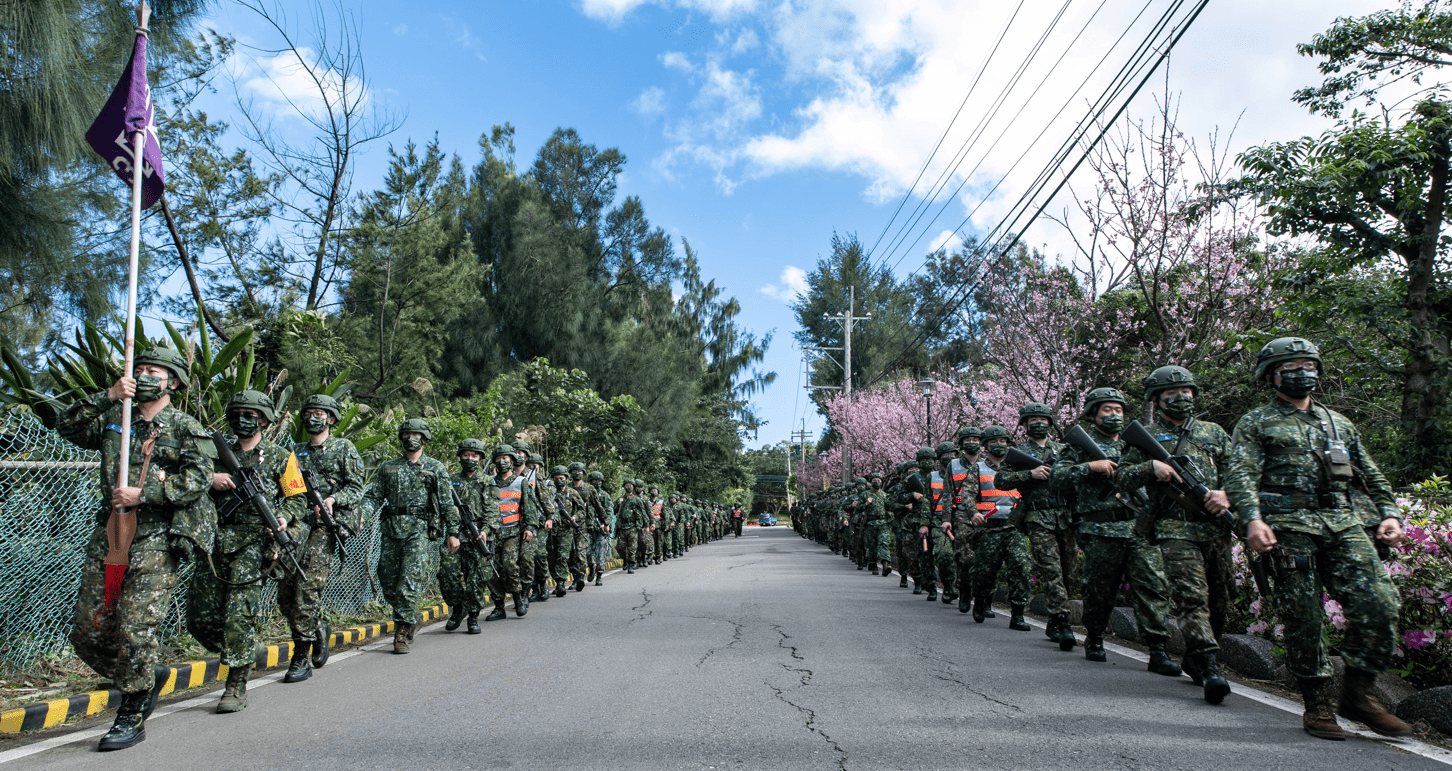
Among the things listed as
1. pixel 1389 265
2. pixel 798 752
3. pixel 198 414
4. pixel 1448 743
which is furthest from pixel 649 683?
pixel 1389 265

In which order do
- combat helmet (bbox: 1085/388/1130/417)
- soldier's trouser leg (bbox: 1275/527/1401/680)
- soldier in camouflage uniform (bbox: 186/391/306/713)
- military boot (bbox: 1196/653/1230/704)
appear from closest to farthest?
soldier's trouser leg (bbox: 1275/527/1401/680), military boot (bbox: 1196/653/1230/704), soldier in camouflage uniform (bbox: 186/391/306/713), combat helmet (bbox: 1085/388/1130/417)

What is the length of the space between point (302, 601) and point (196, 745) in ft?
6.09

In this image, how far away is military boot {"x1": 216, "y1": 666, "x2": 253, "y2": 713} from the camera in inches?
200

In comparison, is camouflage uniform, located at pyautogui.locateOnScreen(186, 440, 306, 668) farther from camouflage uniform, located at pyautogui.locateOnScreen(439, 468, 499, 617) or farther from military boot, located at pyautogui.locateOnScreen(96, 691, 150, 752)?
camouflage uniform, located at pyautogui.locateOnScreen(439, 468, 499, 617)

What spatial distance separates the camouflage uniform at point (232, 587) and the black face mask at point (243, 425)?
565 millimetres

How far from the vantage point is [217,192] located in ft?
59.2

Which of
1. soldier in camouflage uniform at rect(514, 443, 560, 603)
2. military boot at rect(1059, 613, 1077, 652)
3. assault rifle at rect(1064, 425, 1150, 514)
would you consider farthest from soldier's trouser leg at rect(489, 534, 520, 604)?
assault rifle at rect(1064, 425, 1150, 514)

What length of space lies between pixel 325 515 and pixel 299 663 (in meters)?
1.05

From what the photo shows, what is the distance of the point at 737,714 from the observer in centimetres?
484

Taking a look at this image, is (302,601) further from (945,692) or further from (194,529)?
(945,692)

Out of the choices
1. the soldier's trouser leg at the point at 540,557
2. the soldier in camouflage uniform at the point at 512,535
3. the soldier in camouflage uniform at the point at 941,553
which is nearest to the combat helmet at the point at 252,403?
the soldier in camouflage uniform at the point at 512,535

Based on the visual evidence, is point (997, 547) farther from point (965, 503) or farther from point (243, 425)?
point (243, 425)

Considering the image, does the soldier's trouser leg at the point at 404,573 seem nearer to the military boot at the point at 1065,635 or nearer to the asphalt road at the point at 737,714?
the asphalt road at the point at 737,714

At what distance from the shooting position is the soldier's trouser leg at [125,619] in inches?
172
